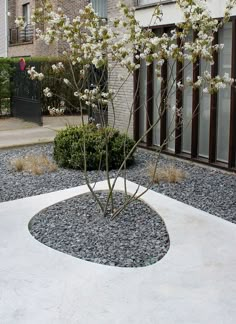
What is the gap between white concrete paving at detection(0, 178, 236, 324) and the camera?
3396 millimetres

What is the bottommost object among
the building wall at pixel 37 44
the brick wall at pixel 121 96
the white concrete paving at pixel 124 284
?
the white concrete paving at pixel 124 284

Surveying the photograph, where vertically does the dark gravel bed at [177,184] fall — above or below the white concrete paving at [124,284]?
above

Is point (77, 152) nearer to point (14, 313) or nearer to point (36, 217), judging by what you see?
point (36, 217)

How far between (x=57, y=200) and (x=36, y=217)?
67 centimetres

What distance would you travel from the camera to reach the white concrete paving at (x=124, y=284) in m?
3.40

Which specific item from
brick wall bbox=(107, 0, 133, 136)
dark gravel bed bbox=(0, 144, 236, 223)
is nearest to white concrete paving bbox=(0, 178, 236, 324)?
dark gravel bed bbox=(0, 144, 236, 223)

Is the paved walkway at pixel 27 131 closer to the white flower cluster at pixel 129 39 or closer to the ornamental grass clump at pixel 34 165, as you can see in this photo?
the ornamental grass clump at pixel 34 165

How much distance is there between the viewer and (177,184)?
7199mm

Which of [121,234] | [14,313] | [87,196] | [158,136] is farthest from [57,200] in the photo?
[158,136]

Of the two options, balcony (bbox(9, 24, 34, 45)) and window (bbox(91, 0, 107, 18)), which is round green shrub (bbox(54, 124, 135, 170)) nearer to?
window (bbox(91, 0, 107, 18))

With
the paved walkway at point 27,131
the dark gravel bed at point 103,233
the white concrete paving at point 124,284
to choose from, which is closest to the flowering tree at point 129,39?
the dark gravel bed at point 103,233

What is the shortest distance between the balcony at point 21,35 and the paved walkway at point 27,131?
8690mm

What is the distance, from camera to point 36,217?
18.1 feet

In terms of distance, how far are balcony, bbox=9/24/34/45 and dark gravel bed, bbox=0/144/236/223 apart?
649 inches
